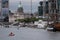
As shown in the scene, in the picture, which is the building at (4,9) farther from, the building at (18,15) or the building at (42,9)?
the building at (42,9)

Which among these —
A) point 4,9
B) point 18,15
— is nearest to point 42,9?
point 18,15

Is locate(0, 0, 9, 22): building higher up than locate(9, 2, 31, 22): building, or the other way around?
locate(0, 0, 9, 22): building

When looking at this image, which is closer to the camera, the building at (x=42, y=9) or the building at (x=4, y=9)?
the building at (x=4, y=9)

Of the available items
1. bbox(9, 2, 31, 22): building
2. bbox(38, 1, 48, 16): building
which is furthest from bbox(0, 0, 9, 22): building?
bbox(38, 1, 48, 16): building

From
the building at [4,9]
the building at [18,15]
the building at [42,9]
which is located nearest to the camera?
the building at [4,9]

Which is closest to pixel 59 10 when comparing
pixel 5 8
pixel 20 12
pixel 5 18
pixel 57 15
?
pixel 57 15

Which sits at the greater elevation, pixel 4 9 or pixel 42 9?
pixel 4 9

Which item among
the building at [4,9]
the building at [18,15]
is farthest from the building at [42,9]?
the building at [4,9]

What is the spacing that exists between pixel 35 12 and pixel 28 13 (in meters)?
3.84

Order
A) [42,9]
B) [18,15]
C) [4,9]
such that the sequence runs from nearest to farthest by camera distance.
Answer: [4,9], [42,9], [18,15]

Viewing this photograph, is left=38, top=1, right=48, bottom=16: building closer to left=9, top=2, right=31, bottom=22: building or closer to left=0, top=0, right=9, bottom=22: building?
left=9, top=2, right=31, bottom=22: building

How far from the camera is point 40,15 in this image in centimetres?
14075

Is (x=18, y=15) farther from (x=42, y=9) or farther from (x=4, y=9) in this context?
(x=4, y=9)

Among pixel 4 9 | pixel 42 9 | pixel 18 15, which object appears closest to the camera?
pixel 4 9
